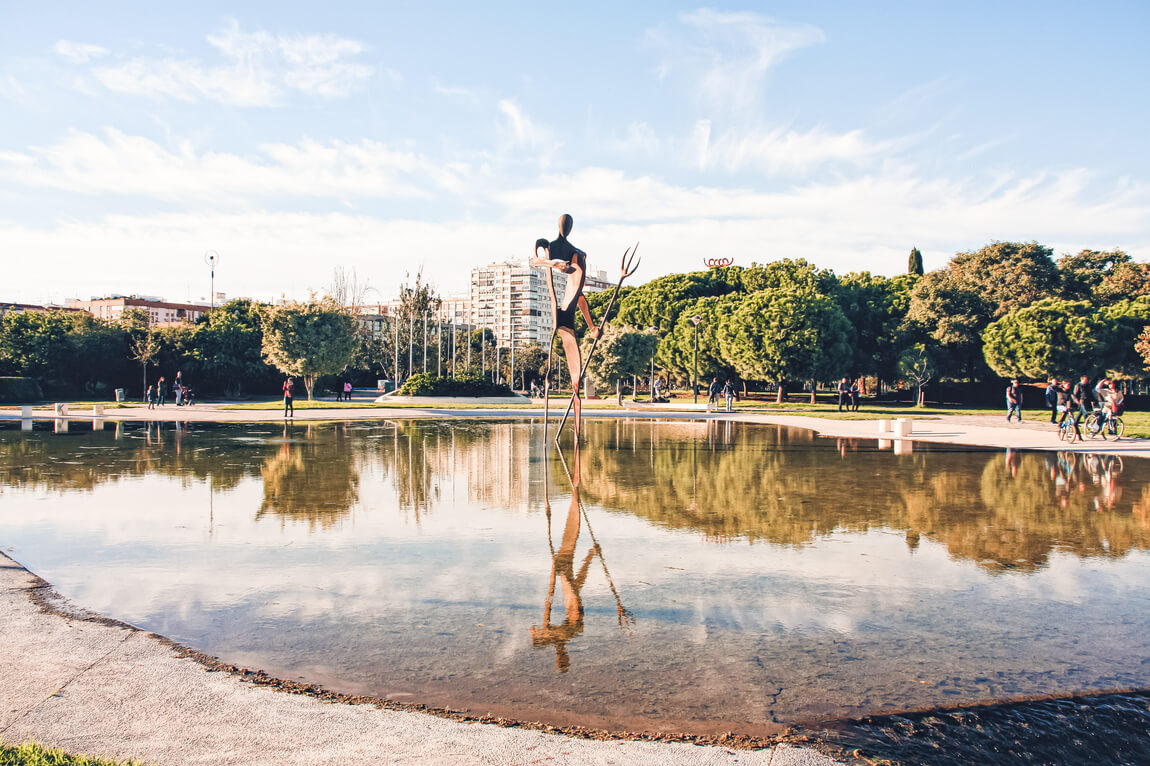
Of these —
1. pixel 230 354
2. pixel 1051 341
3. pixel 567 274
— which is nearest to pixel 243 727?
pixel 567 274

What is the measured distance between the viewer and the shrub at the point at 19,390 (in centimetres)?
4588

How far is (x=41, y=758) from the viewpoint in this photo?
3.17 m

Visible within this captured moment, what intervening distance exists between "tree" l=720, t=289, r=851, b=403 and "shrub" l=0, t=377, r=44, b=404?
45.4 metres

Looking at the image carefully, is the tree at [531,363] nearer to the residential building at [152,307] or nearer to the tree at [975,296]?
the tree at [975,296]

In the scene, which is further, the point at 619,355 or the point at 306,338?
the point at 619,355

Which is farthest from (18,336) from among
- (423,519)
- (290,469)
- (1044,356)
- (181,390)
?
(1044,356)

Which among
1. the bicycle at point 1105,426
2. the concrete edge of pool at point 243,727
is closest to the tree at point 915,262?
the bicycle at point 1105,426

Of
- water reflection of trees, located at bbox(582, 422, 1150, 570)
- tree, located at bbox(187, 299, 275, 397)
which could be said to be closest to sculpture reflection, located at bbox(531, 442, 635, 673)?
water reflection of trees, located at bbox(582, 422, 1150, 570)

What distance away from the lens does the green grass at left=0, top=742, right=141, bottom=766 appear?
314 cm

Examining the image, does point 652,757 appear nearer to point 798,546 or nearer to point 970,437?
point 798,546

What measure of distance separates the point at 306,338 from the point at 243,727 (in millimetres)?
37182

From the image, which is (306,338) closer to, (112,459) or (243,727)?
(112,459)

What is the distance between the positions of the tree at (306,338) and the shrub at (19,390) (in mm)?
19362

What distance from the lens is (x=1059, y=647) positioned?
193 inches
